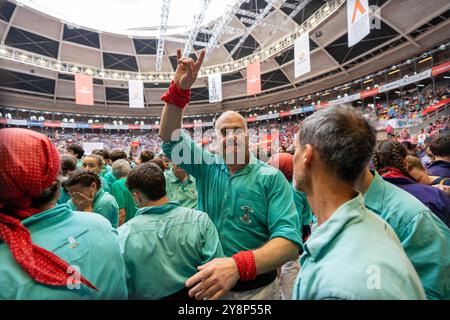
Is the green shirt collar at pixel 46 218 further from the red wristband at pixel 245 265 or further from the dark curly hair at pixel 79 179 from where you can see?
the dark curly hair at pixel 79 179

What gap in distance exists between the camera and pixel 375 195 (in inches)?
52.7

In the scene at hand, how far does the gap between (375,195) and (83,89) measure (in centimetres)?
1523

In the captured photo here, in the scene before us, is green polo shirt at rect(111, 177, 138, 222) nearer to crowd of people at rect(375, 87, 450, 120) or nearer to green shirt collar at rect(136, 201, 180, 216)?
green shirt collar at rect(136, 201, 180, 216)

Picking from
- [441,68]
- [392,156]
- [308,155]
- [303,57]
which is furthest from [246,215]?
[441,68]

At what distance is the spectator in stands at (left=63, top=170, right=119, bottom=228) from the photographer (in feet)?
7.13

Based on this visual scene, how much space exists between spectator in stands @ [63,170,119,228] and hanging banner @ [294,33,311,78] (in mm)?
8964

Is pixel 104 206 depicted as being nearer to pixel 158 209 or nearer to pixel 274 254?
pixel 158 209

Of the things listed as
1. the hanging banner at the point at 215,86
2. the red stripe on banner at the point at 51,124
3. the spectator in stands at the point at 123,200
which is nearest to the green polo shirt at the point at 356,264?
the spectator in stands at the point at 123,200

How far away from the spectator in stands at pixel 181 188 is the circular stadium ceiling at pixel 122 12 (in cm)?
1321

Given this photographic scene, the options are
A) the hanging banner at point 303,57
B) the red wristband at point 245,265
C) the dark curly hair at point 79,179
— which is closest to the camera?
the red wristband at point 245,265

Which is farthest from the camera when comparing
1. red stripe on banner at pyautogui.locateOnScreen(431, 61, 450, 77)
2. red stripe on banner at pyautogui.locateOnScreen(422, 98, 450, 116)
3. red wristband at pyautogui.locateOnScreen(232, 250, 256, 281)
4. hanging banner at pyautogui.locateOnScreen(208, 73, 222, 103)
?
hanging banner at pyautogui.locateOnScreen(208, 73, 222, 103)

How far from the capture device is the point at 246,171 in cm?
157

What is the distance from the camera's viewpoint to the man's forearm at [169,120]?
144 cm

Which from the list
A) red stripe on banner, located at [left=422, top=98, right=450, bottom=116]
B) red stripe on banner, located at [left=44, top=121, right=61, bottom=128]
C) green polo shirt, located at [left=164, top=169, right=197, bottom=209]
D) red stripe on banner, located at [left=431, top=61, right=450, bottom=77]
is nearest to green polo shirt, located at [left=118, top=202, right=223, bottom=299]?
green polo shirt, located at [left=164, top=169, right=197, bottom=209]
